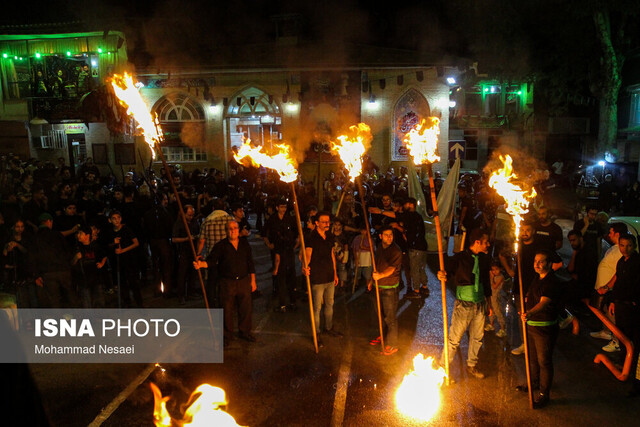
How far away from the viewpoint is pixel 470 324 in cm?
598

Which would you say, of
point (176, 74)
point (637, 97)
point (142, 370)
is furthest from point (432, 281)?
point (637, 97)

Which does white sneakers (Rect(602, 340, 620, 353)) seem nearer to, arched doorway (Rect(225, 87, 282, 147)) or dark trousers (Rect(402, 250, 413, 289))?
dark trousers (Rect(402, 250, 413, 289))

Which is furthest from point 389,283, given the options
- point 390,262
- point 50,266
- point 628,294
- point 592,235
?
point 50,266

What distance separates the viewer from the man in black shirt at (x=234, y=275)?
6.83 m

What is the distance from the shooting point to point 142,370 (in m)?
6.20

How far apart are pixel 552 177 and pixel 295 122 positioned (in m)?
15.6

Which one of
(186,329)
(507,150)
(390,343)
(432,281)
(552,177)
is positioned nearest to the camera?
(390,343)

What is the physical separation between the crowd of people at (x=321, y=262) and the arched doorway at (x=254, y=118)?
43.2 ft

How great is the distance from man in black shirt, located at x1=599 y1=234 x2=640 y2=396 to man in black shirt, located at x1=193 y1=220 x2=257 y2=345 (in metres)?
4.88

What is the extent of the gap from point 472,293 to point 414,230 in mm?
3048

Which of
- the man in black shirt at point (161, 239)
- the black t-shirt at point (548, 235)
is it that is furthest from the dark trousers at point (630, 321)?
the man in black shirt at point (161, 239)

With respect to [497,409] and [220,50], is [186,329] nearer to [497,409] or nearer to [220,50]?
[497,409]

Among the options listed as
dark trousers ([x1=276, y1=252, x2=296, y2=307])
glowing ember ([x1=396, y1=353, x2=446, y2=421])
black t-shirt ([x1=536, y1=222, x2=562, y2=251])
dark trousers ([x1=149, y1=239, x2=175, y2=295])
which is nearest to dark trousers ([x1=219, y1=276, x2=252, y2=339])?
dark trousers ([x1=276, y1=252, x2=296, y2=307])

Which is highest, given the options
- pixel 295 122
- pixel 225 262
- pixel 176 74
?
pixel 176 74
